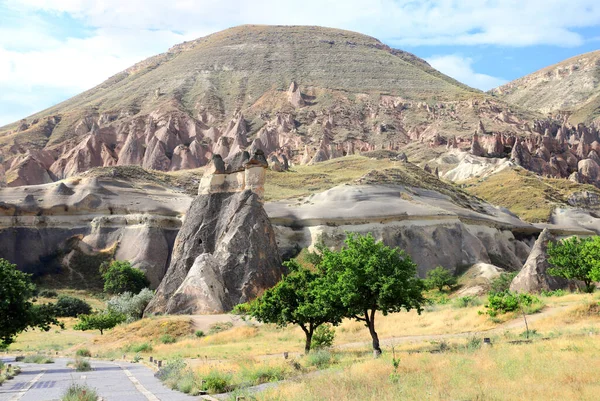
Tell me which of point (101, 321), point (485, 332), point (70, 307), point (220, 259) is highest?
point (220, 259)

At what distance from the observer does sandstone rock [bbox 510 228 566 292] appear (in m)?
41.3

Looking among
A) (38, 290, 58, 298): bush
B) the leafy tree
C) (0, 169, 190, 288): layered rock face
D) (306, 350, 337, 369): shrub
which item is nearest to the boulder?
(38, 290, 58, 298): bush

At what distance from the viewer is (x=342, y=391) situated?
13.8 metres

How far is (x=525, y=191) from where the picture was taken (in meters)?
99.6

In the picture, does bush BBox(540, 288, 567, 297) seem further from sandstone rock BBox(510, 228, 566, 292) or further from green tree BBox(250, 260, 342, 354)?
green tree BBox(250, 260, 342, 354)

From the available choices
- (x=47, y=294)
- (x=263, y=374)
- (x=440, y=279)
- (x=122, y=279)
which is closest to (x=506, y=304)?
(x=263, y=374)

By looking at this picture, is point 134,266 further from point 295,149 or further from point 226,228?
point 295,149

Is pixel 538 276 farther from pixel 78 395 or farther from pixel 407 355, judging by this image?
pixel 78 395

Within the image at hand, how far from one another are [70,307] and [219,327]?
24163 mm

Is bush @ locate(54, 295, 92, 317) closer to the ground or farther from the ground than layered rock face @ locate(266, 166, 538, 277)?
closer to the ground

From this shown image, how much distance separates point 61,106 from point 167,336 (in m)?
172

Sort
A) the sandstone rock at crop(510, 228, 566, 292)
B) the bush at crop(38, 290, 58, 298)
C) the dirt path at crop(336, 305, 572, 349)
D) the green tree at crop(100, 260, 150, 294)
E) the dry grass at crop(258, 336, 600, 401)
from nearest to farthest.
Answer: the dry grass at crop(258, 336, 600, 401) < the dirt path at crop(336, 305, 572, 349) < the sandstone rock at crop(510, 228, 566, 292) < the bush at crop(38, 290, 58, 298) < the green tree at crop(100, 260, 150, 294)

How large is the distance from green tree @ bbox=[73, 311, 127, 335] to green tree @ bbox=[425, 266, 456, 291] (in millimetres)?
25954

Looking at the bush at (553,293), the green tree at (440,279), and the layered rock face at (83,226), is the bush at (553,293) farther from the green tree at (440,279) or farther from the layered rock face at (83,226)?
the layered rock face at (83,226)
